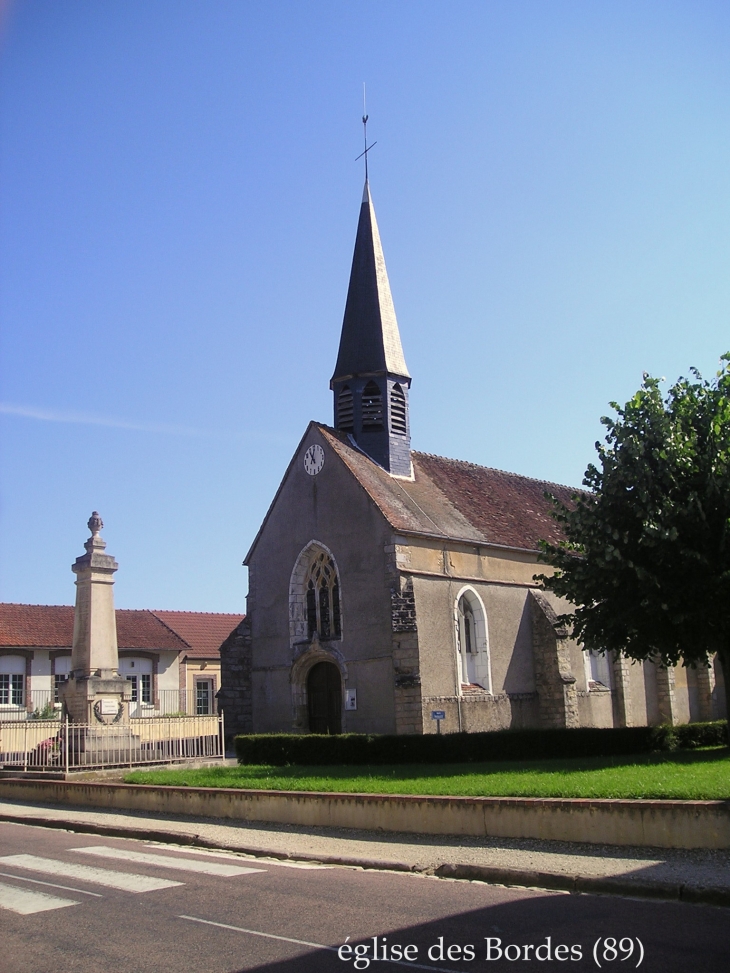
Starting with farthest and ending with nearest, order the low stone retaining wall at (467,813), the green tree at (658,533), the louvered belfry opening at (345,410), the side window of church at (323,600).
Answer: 1. the louvered belfry opening at (345,410)
2. the side window of church at (323,600)
3. the green tree at (658,533)
4. the low stone retaining wall at (467,813)

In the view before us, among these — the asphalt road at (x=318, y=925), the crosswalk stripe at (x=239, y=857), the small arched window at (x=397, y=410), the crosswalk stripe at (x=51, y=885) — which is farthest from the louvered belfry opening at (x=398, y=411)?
the crosswalk stripe at (x=51, y=885)

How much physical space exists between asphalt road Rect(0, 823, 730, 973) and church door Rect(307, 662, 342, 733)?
14.7m

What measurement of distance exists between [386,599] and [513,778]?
30.6 ft

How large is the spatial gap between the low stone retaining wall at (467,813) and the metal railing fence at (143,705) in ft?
66.7

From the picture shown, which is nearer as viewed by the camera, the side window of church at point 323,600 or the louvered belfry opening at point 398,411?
the side window of church at point 323,600

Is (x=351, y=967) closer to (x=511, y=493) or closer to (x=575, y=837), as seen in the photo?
(x=575, y=837)

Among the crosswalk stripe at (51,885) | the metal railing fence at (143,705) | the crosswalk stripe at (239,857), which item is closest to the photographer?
the crosswalk stripe at (51,885)

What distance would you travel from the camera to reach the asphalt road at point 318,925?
6.32m

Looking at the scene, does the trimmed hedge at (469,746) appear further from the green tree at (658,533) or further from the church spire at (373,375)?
the church spire at (373,375)

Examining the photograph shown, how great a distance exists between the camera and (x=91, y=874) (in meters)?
9.89

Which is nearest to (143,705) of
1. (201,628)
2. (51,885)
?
(201,628)

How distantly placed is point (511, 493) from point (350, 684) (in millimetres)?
11351

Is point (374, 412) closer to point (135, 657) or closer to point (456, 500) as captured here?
point (456, 500)

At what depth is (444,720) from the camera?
22953 millimetres
